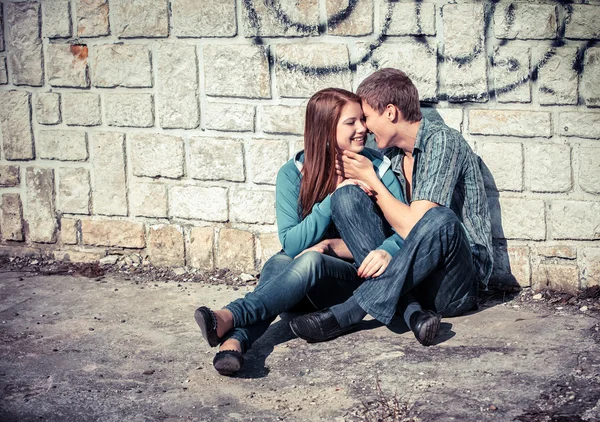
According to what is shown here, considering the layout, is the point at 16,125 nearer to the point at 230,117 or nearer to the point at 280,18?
the point at 230,117

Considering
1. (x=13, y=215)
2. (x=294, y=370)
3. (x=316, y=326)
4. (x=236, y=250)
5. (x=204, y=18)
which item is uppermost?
(x=204, y=18)

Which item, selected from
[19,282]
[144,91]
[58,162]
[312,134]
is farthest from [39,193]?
[312,134]

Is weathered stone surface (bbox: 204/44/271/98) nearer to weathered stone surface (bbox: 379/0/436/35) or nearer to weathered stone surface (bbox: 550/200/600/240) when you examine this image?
weathered stone surface (bbox: 379/0/436/35)

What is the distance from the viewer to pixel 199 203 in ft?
17.1

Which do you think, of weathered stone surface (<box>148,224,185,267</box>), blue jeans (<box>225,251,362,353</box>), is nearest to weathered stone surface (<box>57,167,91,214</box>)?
weathered stone surface (<box>148,224,185,267</box>)

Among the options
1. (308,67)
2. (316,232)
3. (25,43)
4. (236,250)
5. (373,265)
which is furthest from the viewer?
(25,43)

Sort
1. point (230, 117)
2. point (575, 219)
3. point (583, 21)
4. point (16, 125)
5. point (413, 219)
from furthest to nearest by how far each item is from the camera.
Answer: point (16, 125)
point (230, 117)
point (575, 219)
point (583, 21)
point (413, 219)

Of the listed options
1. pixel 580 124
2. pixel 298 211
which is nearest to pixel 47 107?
pixel 298 211

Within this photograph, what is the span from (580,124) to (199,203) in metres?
2.50

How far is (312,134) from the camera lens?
434cm

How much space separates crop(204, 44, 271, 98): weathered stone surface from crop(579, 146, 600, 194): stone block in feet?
6.50

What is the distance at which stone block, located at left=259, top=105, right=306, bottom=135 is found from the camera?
490 centimetres

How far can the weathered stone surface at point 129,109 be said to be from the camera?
5227mm

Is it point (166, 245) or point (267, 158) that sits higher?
point (267, 158)
